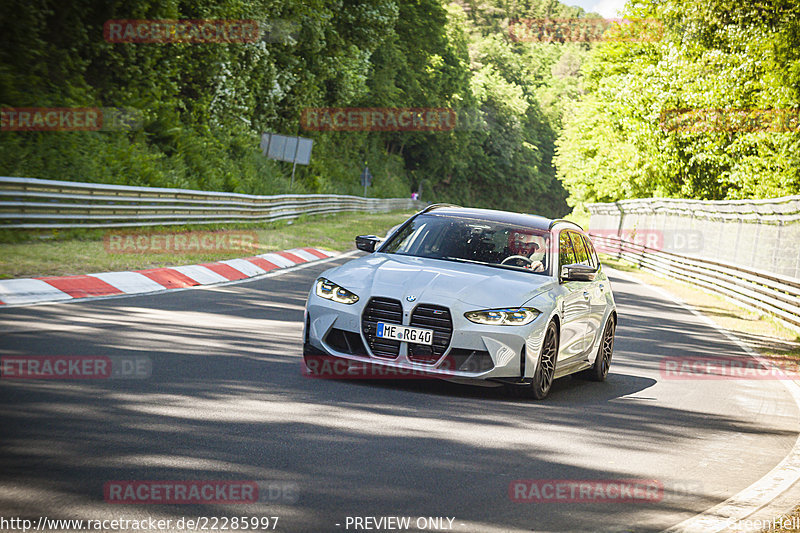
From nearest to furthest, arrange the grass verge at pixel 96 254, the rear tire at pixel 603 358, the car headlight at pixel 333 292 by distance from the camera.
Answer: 1. the car headlight at pixel 333 292
2. the rear tire at pixel 603 358
3. the grass verge at pixel 96 254

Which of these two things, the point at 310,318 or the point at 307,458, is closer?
the point at 307,458

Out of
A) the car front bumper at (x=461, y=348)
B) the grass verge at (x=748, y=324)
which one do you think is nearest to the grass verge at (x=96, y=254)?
the car front bumper at (x=461, y=348)

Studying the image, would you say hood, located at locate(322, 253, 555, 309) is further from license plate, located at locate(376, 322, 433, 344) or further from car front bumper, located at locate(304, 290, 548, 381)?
license plate, located at locate(376, 322, 433, 344)

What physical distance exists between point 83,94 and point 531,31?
14338cm

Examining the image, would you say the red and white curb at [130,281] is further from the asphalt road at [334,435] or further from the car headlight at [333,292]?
the car headlight at [333,292]

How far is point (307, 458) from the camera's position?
18.4 ft

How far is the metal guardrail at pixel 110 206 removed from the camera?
14945 mm

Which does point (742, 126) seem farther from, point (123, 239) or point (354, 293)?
point (354, 293)

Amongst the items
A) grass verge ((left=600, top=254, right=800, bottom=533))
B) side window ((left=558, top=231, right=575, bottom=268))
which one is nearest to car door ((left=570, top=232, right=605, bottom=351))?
side window ((left=558, top=231, right=575, bottom=268))

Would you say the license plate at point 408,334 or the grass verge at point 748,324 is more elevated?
the license plate at point 408,334

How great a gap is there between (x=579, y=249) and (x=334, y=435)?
4875 millimetres

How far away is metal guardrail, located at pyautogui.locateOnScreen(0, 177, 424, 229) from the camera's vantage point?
14945 mm

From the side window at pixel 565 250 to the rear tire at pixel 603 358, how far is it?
973 mm

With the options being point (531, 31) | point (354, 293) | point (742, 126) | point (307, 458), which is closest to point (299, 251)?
point (354, 293)
